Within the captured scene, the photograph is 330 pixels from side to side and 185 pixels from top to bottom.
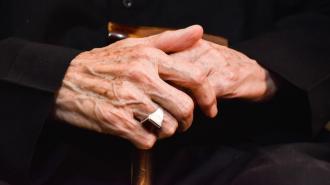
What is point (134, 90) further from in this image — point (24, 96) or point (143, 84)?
point (24, 96)

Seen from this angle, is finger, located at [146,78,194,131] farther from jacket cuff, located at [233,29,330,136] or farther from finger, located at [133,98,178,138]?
jacket cuff, located at [233,29,330,136]

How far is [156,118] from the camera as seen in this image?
871mm

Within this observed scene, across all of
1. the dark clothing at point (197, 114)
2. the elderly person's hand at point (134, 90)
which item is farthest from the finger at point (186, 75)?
the dark clothing at point (197, 114)

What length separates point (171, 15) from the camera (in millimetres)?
1248

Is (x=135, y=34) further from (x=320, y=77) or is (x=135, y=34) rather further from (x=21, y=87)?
(x=320, y=77)

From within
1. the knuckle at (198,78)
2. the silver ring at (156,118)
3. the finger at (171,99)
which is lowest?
the silver ring at (156,118)

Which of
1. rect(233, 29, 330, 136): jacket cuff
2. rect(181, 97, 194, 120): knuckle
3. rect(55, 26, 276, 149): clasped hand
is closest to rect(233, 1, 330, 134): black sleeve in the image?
rect(233, 29, 330, 136): jacket cuff

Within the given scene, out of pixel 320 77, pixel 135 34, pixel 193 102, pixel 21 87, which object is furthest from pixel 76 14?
pixel 320 77

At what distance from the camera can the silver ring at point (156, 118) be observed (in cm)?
87

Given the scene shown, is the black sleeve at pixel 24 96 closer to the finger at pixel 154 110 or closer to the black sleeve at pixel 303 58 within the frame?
the finger at pixel 154 110

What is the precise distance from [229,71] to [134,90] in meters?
0.21

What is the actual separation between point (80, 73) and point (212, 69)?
243 millimetres

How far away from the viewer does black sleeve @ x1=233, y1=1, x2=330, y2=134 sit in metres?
1.09

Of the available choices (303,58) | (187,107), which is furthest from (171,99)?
(303,58)
